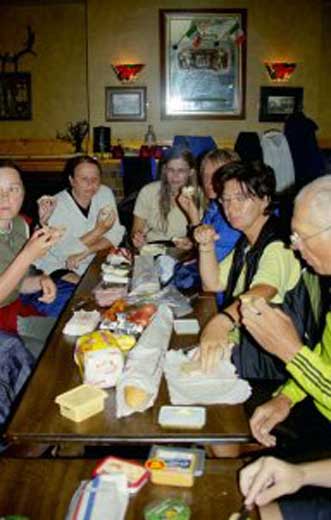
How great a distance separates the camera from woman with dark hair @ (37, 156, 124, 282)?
3217 mm

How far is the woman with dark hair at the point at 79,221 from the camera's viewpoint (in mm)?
3217

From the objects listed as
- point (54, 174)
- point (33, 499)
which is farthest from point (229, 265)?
point (54, 174)

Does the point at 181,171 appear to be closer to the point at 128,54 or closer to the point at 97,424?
the point at 97,424

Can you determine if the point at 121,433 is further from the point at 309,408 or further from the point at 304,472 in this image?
the point at 309,408

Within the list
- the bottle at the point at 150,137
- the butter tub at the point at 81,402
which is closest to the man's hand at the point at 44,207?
the butter tub at the point at 81,402

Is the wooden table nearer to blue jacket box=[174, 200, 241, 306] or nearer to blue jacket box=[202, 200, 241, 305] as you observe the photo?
blue jacket box=[174, 200, 241, 306]

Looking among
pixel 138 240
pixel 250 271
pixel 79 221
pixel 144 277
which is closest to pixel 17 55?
pixel 79 221

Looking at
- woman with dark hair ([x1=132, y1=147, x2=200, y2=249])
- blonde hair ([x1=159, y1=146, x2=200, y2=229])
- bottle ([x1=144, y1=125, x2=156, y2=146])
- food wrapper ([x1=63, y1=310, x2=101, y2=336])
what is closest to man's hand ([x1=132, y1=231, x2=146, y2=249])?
woman with dark hair ([x1=132, y1=147, x2=200, y2=249])

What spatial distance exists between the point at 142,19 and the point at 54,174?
2.45 m

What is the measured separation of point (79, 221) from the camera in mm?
3309

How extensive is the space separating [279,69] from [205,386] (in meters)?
6.51

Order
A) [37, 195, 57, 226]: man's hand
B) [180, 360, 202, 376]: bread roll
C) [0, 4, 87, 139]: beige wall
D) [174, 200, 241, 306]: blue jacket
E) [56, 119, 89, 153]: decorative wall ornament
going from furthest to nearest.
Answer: [0, 4, 87, 139]: beige wall → [56, 119, 89, 153]: decorative wall ornament → [37, 195, 57, 226]: man's hand → [174, 200, 241, 306]: blue jacket → [180, 360, 202, 376]: bread roll

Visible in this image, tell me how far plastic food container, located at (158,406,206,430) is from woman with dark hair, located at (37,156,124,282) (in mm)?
1819

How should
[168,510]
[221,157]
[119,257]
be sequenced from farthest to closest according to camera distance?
[221,157], [119,257], [168,510]
